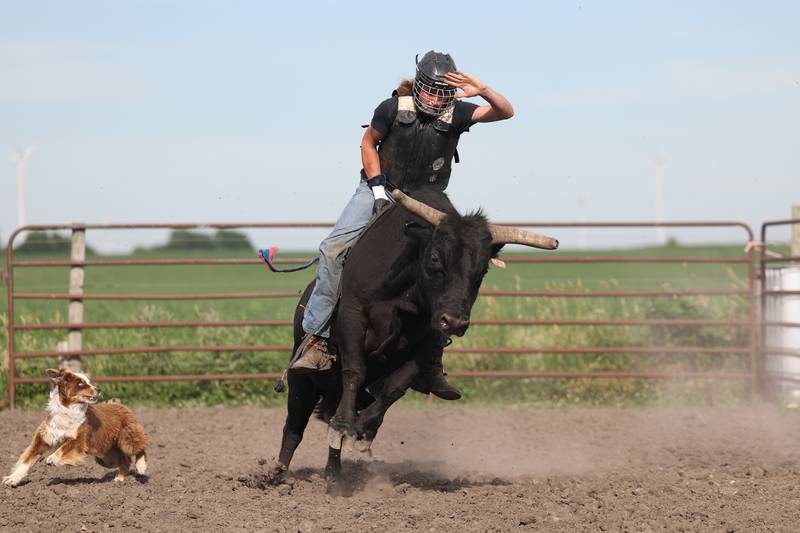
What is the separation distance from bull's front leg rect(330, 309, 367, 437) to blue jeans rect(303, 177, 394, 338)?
6.7 inches

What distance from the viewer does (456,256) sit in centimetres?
516

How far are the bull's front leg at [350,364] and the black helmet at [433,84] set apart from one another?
1268 millimetres

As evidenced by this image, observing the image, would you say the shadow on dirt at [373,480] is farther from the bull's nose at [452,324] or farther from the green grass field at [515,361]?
the green grass field at [515,361]

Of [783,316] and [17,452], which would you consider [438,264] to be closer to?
[17,452]

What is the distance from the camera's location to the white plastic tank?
35.3 ft

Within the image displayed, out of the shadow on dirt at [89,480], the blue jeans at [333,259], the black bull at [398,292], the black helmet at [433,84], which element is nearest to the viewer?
the black bull at [398,292]

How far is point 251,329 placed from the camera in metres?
12.6

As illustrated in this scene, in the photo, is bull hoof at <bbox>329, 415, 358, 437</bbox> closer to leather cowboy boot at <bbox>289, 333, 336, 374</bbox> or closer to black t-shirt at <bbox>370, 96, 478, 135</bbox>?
leather cowboy boot at <bbox>289, 333, 336, 374</bbox>

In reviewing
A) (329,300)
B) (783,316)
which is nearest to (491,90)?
(329,300)

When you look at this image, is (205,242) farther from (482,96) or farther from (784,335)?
(482,96)

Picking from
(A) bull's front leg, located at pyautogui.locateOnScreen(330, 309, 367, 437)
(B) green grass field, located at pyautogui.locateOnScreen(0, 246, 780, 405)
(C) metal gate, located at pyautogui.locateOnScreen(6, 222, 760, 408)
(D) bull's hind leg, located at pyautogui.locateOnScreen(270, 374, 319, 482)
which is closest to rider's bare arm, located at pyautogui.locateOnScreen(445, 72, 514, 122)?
(A) bull's front leg, located at pyautogui.locateOnScreen(330, 309, 367, 437)

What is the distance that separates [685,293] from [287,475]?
6.08m

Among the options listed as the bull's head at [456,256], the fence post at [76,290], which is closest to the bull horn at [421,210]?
the bull's head at [456,256]

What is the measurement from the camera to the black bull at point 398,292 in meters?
5.22
